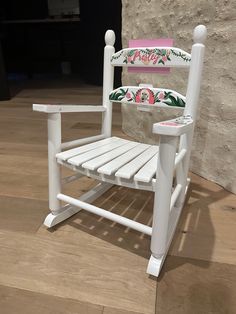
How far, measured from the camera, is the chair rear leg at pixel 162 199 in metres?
0.49

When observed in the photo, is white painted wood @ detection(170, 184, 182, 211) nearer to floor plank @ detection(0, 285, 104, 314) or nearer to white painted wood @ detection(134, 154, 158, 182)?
white painted wood @ detection(134, 154, 158, 182)

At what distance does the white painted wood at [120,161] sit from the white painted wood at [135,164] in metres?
0.01

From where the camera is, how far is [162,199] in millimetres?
524

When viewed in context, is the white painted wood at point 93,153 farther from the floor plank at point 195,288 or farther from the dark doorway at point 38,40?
the dark doorway at point 38,40

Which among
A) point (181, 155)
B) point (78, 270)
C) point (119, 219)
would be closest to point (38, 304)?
point (78, 270)

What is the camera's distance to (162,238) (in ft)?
1.82

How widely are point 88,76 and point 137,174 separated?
108 inches

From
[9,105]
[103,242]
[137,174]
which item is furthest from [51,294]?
[9,105]

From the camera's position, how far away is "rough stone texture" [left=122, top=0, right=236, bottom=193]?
2.78ft

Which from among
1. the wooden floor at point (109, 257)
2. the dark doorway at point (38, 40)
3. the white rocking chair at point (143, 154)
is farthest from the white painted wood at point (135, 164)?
the dark doorway at point (38, 40)

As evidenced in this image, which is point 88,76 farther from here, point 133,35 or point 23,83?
point 133,35

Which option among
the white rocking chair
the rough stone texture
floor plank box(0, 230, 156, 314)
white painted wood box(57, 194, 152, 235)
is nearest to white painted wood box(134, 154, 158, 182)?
the white rocking chair

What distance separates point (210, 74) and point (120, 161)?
506 millimetres

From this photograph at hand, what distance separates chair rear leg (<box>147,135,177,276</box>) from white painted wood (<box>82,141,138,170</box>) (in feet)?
0.48
